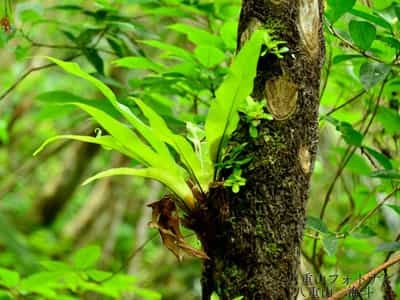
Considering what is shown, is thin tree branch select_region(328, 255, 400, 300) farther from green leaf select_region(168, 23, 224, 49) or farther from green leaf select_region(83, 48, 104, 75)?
green leaf select_region(83, 48, 104, 75)

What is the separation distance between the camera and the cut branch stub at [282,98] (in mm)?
750

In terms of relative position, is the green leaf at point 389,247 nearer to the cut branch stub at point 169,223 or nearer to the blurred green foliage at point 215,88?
the blurred green foliage at point 215,88

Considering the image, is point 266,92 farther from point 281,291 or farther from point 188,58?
point 188,58

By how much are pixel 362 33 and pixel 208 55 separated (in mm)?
251

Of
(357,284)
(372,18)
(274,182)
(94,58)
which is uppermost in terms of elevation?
(94,58)

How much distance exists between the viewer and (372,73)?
3.05 feet

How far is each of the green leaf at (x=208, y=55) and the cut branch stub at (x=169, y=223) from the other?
0.37 metres

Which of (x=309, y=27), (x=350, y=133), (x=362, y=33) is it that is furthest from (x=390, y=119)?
(x=309, y=27)

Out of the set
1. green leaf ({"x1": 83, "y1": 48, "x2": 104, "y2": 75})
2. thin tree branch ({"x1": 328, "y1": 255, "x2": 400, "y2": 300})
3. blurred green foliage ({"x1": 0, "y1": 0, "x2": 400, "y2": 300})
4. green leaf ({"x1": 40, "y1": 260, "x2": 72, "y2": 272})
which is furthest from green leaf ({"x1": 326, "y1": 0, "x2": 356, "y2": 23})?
green leaf ({"x1": 40, "y1": 260, "x2": 72, "y2": 272})

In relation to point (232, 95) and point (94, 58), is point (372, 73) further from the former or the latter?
point (94, 58)

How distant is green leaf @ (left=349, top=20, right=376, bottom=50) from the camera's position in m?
0.89

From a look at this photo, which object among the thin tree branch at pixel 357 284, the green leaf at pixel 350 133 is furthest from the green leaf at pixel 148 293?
the thin tree branch at pixel 357 284

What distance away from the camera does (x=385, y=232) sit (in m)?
2.13

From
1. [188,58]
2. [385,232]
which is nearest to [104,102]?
[188,58]
